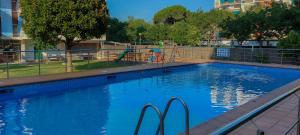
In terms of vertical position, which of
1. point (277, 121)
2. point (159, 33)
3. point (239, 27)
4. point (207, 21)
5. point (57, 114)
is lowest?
point (57, 114)

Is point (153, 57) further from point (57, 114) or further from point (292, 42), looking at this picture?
point (57, 114)

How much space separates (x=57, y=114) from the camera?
7777 millimetres

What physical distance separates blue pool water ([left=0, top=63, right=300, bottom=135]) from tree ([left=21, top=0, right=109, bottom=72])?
2.32 m

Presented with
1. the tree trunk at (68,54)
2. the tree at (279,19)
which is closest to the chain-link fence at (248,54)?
the tree at (279,19)

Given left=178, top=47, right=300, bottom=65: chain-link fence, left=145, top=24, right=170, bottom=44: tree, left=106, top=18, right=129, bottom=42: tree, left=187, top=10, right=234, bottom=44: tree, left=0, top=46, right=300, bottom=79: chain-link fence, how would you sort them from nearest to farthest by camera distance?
left=0, top=46, right=300, bottom=79: chain-link fence → left=178, top=47, right=300, bottom=65: chain-link fence → left=106, top=18, right=129, bottom=42: tree → left=145, top=24, right=170, bottom=44: tree → left=187, top=10, right=234, bottom=44: tree

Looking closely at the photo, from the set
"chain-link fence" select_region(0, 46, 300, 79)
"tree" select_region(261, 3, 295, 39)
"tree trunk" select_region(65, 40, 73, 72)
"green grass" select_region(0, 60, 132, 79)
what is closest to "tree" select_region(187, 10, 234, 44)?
"tree" select_region(261, 3, 295, 39)

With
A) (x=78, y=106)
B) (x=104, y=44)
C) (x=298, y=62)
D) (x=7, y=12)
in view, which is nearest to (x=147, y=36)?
(x=104, y=44)

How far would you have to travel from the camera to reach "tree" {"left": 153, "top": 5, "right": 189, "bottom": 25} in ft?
197

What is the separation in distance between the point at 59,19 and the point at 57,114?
563 centimetres

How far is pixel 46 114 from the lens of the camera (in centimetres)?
776

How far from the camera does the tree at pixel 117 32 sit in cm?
3855

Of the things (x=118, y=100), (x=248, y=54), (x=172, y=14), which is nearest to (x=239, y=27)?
(x=248, y=54)

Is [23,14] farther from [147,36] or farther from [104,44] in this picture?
[147,36]

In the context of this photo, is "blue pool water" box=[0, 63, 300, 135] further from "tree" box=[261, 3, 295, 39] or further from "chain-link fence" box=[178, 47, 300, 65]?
"tree" box=[261, 3, 295, 39]
